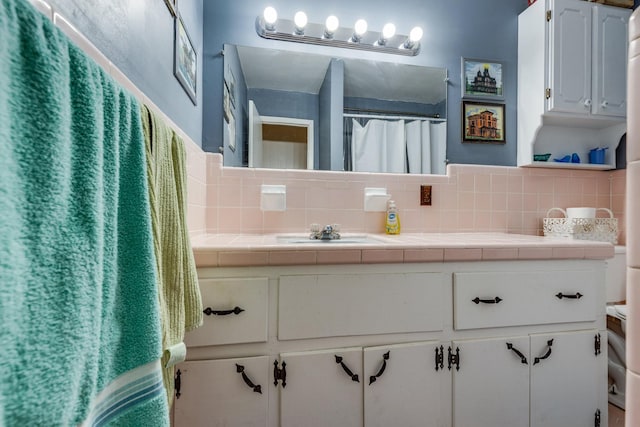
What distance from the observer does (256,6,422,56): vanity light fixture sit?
1453mm

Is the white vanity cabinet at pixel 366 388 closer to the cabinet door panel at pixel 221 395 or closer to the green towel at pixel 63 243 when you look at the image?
the cabinet door panel at pixel 221 395

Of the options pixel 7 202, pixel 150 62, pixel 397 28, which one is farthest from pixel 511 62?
pixel 7 202

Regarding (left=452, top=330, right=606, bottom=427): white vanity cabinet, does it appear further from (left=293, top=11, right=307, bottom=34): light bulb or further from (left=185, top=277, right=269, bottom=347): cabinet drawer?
(left=293, top=11, right=307, bottom=34): light bulb

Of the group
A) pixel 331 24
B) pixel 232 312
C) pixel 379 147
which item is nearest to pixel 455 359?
pixel 232 312

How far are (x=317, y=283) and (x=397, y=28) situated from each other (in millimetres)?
1520

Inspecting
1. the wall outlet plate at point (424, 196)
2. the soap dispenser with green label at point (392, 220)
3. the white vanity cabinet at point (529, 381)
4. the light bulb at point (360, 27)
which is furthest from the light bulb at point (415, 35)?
the white vanity cabinet at point (529, 381)

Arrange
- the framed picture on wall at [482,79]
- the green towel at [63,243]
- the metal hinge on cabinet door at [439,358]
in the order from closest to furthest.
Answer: the green towel at [63,243] < the metal hinge on cabinet door at [439,358] < the framed picture on wall at [482,79]

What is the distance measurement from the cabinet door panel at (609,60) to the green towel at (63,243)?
224 centimetres

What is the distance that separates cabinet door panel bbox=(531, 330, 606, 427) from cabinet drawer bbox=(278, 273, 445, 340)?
442 mm

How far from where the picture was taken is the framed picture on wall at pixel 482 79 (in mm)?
1669

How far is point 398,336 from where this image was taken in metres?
0.94

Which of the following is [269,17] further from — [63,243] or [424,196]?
[63,243]

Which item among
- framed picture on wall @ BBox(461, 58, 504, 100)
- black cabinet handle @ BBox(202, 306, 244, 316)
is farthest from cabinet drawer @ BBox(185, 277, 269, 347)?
framed picture on wall @ BBox(461, 58, 504, 100)

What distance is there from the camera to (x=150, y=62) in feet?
2.80
